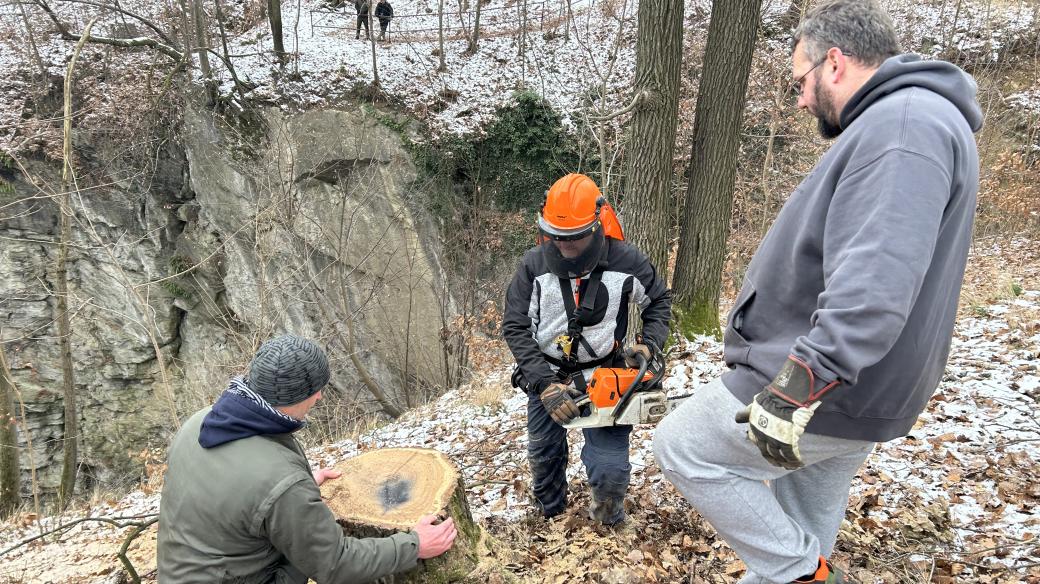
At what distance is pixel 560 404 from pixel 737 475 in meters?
1.17

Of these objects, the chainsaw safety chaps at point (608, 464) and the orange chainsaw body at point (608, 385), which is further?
the chainsaw safety chaps at point (608, 464)

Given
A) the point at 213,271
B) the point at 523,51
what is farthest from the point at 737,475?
the point at 213,271

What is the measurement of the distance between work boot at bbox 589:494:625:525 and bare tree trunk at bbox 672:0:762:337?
301 centimetres

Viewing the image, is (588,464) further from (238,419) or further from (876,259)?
Answer: (876,259)

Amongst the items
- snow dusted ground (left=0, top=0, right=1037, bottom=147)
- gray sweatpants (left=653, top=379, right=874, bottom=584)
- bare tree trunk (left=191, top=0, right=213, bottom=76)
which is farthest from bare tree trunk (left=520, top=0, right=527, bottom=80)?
gray sweatpants (left=653, top=379, right=874, bottom=584)

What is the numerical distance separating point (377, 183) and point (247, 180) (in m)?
3.09

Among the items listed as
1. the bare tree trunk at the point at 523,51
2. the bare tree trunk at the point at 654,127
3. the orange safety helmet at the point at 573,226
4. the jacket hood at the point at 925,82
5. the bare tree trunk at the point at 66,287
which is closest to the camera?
the jacket hood at the point at 925,82

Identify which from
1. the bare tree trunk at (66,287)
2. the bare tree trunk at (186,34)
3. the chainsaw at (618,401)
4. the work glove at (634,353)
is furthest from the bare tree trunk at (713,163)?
the bare tree trunk at (186,34)

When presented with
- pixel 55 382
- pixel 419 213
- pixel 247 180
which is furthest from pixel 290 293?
pixel 55 382

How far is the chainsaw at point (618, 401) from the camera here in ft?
9.57

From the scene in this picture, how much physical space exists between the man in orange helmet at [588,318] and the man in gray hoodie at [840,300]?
1.13 m

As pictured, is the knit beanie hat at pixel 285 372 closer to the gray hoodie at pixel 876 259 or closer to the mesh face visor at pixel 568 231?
the mesh face visor at pixel 568 231

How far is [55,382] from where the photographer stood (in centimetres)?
1447

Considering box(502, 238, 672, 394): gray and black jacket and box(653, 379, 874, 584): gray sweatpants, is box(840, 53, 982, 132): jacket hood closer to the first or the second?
box(653, 379, 874, 584): gray sweatpants
